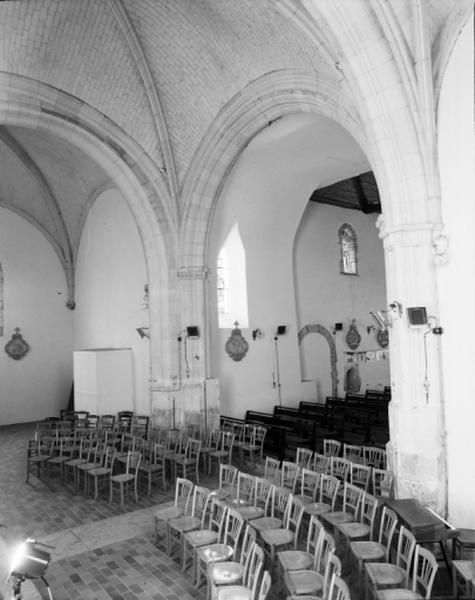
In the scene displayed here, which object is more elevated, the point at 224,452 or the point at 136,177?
the point at 136,177

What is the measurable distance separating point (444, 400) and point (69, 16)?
10.4 m

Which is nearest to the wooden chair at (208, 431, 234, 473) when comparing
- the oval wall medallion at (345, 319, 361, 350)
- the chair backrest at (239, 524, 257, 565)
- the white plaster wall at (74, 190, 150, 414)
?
the white plaster wall at (74, 190, 150, 414)

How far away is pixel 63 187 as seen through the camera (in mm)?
18391

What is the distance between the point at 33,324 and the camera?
19.3m

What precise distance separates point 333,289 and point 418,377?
12.0 m

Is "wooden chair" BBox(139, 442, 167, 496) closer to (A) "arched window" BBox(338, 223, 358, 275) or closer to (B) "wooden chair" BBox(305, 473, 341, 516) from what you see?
(B) "wooden chair" BBox(305, 473, 341, 516)

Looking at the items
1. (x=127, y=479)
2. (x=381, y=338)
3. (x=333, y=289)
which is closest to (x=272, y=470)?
(x=127, y=479)

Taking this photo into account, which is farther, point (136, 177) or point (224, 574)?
point (136, 177)

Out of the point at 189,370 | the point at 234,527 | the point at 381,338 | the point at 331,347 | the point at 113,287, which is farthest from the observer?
the point at 381,338

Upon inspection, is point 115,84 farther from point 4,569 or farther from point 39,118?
point 4,569

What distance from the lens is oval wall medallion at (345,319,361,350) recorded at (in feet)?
65.1

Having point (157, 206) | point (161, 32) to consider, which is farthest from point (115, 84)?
point (157, 206)

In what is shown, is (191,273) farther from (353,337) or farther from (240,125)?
(353,337)

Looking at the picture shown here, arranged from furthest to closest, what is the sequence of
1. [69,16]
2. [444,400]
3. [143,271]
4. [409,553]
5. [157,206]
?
[143,271] → [157,206] → [69,16] → [444,400] → [409,553]
